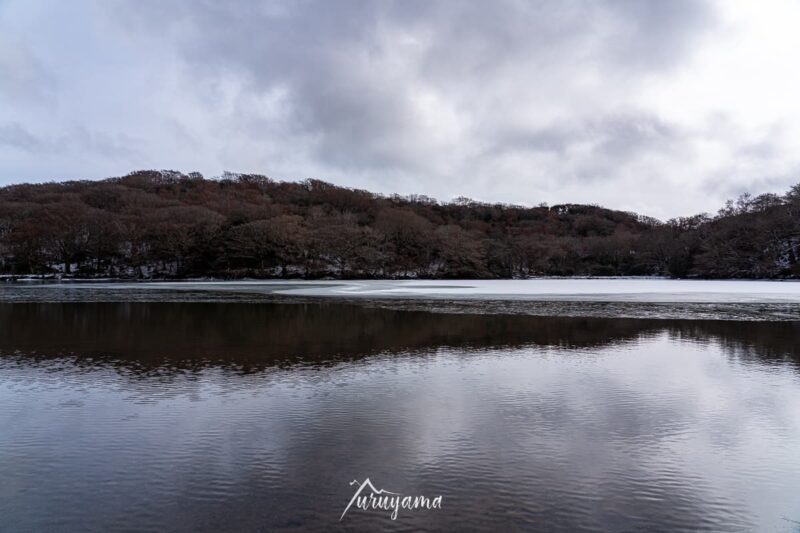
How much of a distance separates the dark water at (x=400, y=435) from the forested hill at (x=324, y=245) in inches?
2636

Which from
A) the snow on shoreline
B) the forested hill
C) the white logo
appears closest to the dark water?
the white logo

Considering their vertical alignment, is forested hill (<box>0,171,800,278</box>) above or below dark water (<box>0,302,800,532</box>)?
above

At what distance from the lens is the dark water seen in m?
4.49

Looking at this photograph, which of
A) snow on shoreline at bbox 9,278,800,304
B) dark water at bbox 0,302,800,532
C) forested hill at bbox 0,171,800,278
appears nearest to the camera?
dark water at bbox 0,302,800,532

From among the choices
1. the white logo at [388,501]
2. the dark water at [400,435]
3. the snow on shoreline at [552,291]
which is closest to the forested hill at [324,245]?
the snow on shoreline at [552,291]

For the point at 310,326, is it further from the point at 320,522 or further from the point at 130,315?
the point at 320,522

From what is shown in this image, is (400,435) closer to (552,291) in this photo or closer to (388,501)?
(388,501)

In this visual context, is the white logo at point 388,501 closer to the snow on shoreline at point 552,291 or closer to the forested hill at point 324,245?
the snow on shoreline at point 552,291

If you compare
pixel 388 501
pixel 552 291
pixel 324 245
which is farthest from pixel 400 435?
pixel 324 245

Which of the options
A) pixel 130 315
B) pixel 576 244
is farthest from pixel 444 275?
pixel 130 315

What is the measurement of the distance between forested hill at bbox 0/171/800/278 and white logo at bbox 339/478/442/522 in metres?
72.6

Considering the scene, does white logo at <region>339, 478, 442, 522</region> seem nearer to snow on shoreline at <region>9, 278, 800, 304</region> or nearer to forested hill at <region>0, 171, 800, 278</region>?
snow on shoreline at <region>9, 278, 800, 304</region>

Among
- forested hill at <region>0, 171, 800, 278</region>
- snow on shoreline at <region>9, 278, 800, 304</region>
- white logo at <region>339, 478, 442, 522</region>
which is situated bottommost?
white logo at <region>339, 478, 442, 522</region>

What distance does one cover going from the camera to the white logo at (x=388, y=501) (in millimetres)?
4582
